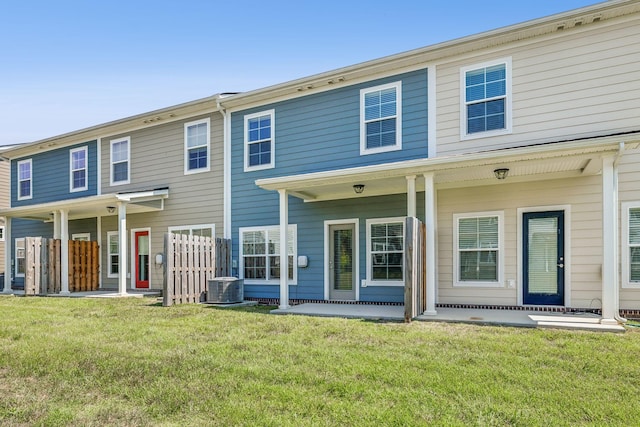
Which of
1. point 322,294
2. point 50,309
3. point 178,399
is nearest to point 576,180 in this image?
point 322,294

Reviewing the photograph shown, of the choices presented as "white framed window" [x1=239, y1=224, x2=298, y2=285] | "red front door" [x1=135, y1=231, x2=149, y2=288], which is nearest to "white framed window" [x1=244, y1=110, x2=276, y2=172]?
"white framed window" [x1=239, y1=224, x2=298, y2=285]

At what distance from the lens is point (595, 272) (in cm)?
753

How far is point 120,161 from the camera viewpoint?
13.4 m

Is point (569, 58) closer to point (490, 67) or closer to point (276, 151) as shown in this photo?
point (490, 67)

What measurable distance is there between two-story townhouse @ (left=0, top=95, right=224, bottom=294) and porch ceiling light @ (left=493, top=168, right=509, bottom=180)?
707 cm

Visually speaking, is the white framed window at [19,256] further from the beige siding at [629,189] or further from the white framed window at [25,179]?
the beige siding at [629,189]

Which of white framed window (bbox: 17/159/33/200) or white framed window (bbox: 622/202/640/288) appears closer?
white framed window (bbox: 622/202/640/288)

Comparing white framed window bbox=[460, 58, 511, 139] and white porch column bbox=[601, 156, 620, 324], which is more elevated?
white framed window bbox=[460, 58, 511, 139]

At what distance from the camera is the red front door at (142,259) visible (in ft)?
42.3

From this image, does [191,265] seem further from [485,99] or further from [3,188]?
[3,188]

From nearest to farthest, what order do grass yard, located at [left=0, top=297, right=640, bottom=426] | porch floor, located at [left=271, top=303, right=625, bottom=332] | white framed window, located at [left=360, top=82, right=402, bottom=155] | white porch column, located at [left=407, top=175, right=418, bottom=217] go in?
grass yard, located at [left=0, top=297, right=640, bottom=426] < porch floor, located at [left=271, top=303, right=625, bottom=332] < white porch column, located at [left=407, top=175, right=418, bottom=217] < white framed window, located at [left=360, top=82, right=402, bottom=155]

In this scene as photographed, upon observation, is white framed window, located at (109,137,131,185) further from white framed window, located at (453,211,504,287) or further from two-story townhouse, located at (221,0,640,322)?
white framed window, located at (453,211,504,287)

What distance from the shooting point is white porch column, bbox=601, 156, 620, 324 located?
6215mm

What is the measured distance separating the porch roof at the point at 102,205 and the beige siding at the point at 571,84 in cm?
845
